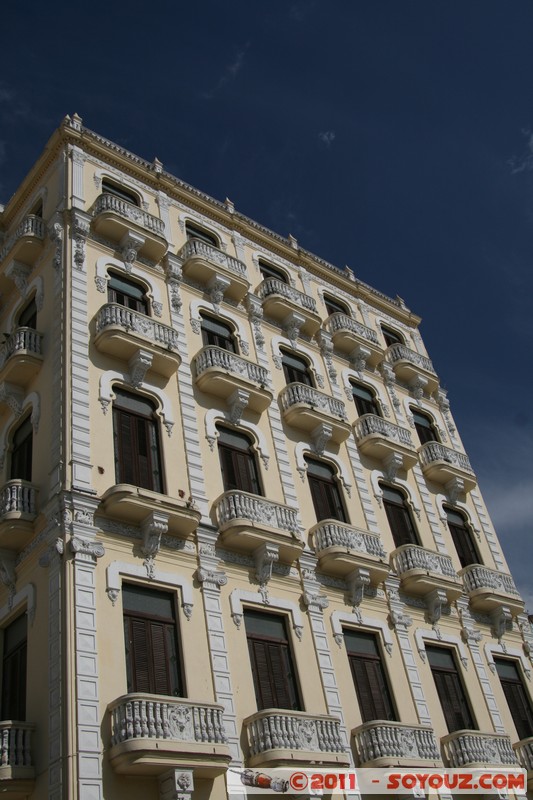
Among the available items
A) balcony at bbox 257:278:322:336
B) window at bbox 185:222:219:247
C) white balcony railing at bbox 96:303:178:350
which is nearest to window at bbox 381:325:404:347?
balcony at bbox 257:278:322:336

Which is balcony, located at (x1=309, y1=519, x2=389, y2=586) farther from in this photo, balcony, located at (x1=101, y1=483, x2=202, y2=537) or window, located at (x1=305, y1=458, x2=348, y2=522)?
balcony, located at (x1=101, y1=483, x2=202, y2=537)

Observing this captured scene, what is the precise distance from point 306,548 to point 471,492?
37.8 ft

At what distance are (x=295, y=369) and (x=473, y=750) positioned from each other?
13.7 metres

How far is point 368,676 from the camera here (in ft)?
71.8

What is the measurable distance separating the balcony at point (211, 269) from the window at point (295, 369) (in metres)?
2.76

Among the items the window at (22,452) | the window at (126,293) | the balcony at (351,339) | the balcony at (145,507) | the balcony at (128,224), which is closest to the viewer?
the balcony at (145,507)

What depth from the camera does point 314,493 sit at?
82.8 feet

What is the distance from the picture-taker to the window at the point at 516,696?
82.8ft

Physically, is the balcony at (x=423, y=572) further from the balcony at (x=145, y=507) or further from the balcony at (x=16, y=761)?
the balcony at (x=16, y=761)

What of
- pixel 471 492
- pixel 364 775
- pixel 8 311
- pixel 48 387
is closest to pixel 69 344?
pixel 48 387

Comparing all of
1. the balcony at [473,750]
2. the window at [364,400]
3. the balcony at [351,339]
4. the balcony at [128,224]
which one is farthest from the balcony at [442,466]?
the balcony at [128,224]

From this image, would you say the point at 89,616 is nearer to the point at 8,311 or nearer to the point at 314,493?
the point at 314,493

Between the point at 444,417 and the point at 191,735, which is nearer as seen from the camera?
the point at 191,735

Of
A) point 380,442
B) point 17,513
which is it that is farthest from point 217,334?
point 17,513
